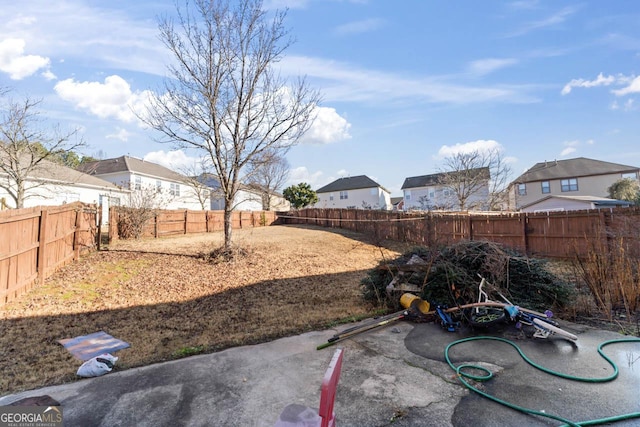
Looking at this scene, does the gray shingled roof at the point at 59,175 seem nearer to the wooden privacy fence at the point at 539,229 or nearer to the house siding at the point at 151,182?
the house siding at the point at 151,182

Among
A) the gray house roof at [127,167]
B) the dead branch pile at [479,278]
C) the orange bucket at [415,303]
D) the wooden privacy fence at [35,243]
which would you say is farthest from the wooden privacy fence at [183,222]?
the dead branch pile at [479,278]

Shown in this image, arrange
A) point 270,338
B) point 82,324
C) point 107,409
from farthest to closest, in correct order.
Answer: point 82,324 < point 270,338 < point 107,409

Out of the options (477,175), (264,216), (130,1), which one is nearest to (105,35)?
(130,1)

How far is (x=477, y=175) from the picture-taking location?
2214cm

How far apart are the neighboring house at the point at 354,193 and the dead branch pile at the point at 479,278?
109ft

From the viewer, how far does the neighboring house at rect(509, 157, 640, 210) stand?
2586 cm

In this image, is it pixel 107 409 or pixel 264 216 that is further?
pixel 264 216

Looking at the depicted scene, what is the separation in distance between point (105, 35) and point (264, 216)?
57.6ft

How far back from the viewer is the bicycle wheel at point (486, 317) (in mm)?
Result: 3680

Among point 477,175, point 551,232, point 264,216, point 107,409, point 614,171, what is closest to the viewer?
point 107,409

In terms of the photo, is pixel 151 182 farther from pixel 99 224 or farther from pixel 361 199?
pixel 361 199

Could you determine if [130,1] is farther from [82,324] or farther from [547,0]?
Answer: [547,0]

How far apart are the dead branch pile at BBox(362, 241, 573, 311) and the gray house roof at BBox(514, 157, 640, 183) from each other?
28612mm

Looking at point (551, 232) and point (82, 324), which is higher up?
point (551, 232)
